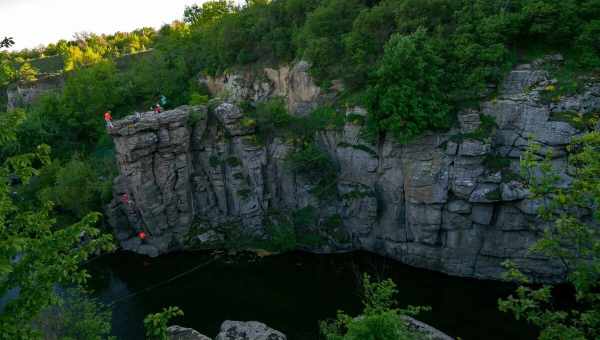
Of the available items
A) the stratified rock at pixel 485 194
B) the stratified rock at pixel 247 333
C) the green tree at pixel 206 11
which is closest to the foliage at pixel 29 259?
the stratified rock at pixel 247 333

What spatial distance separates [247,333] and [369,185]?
1336 cm

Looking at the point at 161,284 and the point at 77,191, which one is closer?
the point at 161,284

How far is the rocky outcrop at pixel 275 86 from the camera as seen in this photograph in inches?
1190

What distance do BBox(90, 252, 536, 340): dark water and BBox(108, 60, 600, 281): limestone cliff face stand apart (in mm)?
1210

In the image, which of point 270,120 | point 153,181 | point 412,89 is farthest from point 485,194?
point 153,181

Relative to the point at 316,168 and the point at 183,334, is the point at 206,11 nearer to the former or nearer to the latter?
the point at 316,168

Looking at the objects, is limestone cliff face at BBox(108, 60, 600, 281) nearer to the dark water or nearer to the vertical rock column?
the vertical rock column

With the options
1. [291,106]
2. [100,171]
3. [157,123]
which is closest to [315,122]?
[291,106]

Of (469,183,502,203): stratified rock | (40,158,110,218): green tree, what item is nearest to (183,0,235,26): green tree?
(40,158,110,218): green tree

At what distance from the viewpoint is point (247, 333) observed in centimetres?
1638

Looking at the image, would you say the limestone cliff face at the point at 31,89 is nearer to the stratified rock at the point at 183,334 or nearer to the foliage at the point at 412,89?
the foliage at the point at 412,89

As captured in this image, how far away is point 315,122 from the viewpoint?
1115 inches

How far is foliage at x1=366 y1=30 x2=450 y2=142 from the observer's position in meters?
22.0

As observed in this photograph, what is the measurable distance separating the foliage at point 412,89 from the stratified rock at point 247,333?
12.9 metres
